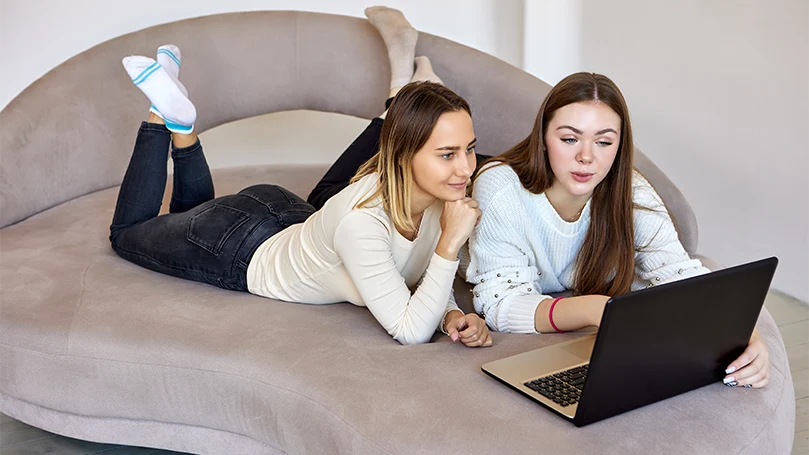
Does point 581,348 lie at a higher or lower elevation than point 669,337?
lower

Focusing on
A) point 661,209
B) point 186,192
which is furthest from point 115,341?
point 661,209

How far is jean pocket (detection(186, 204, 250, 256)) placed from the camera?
196 cm

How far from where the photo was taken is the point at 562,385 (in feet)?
4.58

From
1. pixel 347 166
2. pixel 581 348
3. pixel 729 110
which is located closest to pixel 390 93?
pixel 347 166

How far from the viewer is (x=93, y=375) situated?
175 centimetres

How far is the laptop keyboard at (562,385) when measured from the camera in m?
1.36

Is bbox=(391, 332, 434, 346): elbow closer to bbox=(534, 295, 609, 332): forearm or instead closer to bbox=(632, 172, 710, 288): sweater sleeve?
bbox=(534, 295, 609, 332): forearm

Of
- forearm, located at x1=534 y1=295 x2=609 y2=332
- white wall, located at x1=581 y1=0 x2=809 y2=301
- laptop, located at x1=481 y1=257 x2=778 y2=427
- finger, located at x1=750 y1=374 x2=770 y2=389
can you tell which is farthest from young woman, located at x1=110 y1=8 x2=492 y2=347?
white wall, located at x1=581 y1=0 x2=809 y2=301

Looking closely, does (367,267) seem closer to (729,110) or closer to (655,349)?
(655,349)

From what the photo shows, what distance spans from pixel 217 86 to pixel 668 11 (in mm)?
1561

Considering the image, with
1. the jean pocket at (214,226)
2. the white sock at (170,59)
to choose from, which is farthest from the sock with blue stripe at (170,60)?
the jean pocket at (214,226)

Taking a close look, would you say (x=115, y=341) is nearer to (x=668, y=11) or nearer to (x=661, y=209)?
(x=661, y=209)

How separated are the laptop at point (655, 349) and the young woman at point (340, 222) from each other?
23 cm

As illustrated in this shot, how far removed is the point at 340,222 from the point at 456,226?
0.70 feet
